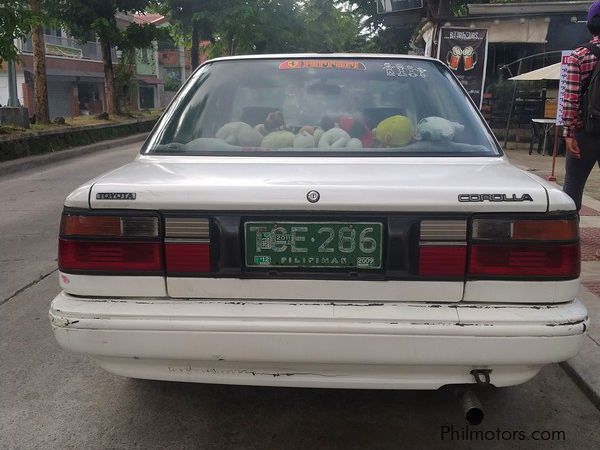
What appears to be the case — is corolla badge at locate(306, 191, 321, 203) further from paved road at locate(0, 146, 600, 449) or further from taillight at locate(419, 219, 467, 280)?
paved road at locate(0, 146, 600, 449)

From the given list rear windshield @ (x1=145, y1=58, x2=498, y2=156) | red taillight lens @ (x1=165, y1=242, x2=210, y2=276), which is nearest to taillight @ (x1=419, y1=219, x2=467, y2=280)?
rear windshield @ (x1=145, y1=58, x2=498, y2=156)

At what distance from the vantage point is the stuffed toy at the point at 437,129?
9.87ft

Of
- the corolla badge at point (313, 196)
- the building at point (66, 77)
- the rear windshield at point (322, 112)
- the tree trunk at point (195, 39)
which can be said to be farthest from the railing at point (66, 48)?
the corolla badge at point (313, 196)

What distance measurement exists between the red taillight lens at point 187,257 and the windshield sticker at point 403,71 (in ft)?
5.47

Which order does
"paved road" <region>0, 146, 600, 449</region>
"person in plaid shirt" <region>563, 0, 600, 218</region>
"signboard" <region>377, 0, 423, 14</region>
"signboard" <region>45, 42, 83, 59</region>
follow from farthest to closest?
"signboard" <region>45, 42, 83, 59</region>
"signboard" <region>377, 0, 423, 14</region>
"person in plaid shirt" <region>563, 0, 600, 218</region>
"paved road" <region>0, 146, 600, 449</region>

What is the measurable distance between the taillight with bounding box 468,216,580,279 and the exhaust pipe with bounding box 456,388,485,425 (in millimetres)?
480

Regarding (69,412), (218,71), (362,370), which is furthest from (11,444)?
(218,71)

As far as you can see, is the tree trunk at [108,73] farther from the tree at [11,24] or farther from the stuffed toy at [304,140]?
the stuffed toy at [304,140]

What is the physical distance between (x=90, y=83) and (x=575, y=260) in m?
44.2

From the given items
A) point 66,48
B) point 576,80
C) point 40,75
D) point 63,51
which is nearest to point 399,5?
point 40,75

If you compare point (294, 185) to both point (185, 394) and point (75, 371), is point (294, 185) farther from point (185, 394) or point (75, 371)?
point (75, 371)

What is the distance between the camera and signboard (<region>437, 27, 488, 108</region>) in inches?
492

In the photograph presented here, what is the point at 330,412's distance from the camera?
9.20 feet

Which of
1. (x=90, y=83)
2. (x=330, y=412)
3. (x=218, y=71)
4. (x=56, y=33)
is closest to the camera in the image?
(x=330, y=412)
